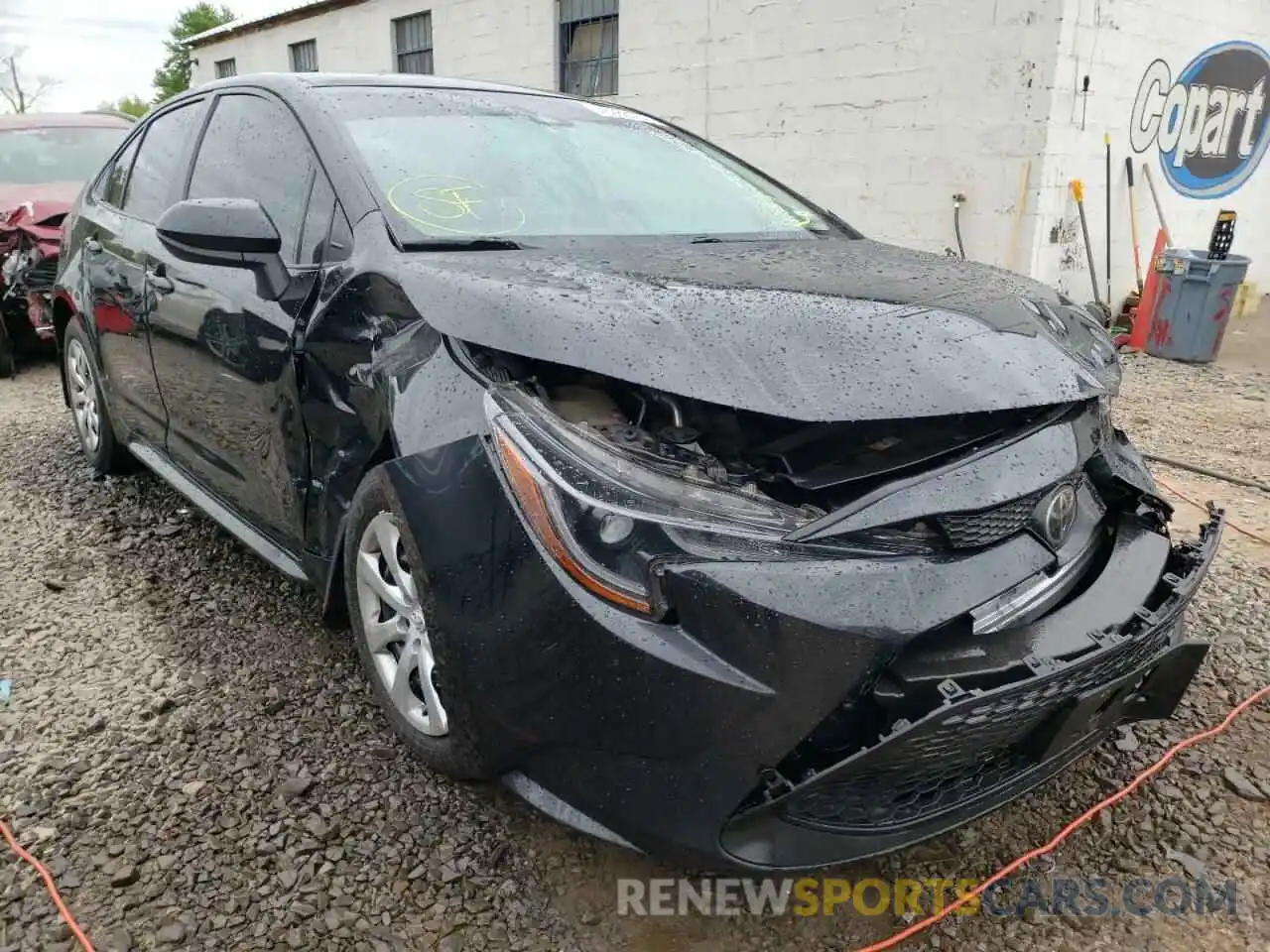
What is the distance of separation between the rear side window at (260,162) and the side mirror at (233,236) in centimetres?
7

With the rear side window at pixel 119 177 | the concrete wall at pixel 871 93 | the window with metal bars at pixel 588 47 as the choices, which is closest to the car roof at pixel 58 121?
the rear side window at pixel 119 177

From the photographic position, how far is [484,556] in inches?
64.7

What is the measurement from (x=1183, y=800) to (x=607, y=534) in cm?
163

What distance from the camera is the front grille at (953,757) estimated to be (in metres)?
1.43

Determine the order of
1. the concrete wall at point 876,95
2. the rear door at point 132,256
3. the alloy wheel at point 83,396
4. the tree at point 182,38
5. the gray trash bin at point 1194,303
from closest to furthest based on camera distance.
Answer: the rear door at point 132,256
the alloy wheel at point 83,396
the gray trash bin at point 1194,303
the concrete wall at point 876,95
the tree at point 182,38

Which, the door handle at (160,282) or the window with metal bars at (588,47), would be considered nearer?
the door handle at (160,282)

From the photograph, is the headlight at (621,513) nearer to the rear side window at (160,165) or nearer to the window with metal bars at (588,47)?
the rear side window at (160,165)

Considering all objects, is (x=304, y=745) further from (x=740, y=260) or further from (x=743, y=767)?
(x=740, y=260)

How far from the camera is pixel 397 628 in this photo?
6.63 ft

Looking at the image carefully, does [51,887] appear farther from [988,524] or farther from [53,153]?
[53,153]

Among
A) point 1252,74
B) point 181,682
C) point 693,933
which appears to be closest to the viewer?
point 693,933

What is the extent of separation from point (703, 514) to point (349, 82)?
6.26ft

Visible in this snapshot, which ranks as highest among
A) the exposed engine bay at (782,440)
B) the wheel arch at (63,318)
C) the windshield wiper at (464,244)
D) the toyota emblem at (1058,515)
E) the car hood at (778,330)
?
the windshield wiper at (464,244)

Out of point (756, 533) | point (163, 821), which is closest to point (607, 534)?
point (756, 533)
